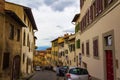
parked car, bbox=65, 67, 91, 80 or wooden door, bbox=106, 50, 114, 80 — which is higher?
wooden door, bbox=106, 50, 114, 80

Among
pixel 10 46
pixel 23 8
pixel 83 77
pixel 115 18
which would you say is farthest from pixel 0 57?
pixel 23 8

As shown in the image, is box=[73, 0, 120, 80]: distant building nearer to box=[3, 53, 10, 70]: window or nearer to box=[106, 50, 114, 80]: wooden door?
box=[106, 50, 114, 80]: wooden door

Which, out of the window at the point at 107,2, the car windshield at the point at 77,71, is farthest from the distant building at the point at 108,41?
the car windshield at the point at 77,71

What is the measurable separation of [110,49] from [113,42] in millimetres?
828

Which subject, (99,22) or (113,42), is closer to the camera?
(113,42)

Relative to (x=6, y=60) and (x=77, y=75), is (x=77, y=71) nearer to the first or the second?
(x=77, y=75)

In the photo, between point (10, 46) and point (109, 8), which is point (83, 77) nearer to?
point (109, 8)

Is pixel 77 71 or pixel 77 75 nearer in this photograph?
pixel 77 75

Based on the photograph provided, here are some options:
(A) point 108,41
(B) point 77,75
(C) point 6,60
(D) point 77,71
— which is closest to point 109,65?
(A) point 108,41

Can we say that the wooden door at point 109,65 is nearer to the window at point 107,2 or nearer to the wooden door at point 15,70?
the window at point 107,2

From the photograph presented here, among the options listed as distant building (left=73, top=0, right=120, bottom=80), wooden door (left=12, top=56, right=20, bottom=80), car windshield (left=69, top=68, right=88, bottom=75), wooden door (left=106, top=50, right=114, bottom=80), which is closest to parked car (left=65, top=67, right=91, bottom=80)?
car windshield (left=69, top=68, right=88, bottom=75)

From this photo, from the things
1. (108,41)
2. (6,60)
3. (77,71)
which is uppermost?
(108,41)

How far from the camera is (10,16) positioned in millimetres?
18141

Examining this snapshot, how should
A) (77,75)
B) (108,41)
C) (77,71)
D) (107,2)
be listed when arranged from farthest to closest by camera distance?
(77,71) → (77,75) → (108,41) → (107,2)
